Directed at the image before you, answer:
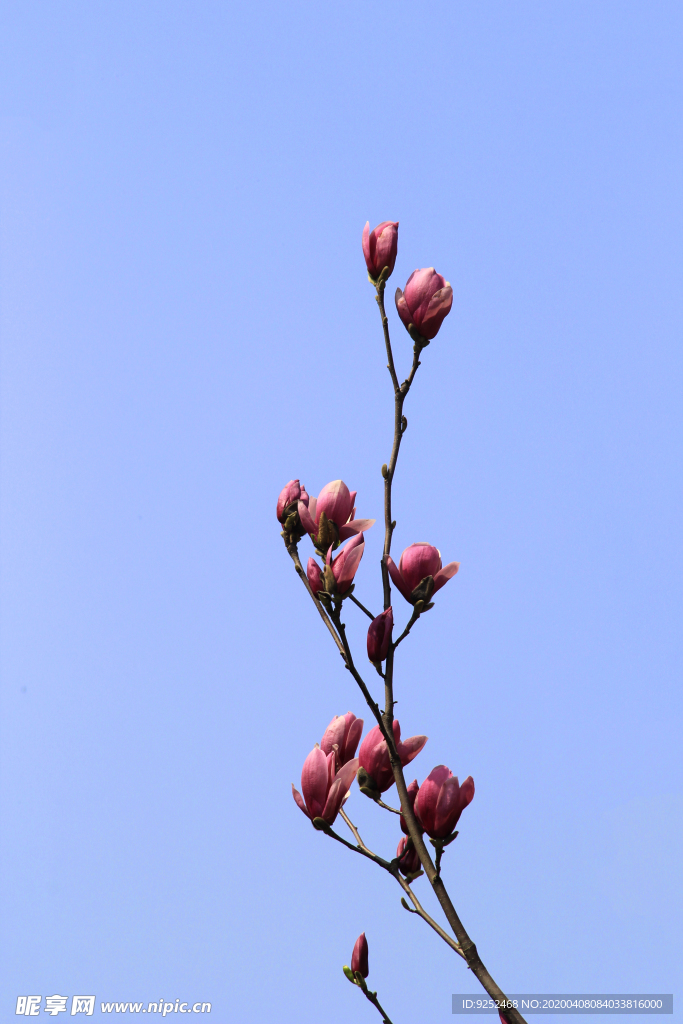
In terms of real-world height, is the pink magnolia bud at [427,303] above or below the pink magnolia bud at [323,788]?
above

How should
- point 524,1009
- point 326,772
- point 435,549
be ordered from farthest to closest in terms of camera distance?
point 524,1009
point 435,549
point 326,772


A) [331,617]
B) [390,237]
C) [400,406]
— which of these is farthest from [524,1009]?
[390,237]

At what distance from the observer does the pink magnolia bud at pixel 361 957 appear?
47.3 inches

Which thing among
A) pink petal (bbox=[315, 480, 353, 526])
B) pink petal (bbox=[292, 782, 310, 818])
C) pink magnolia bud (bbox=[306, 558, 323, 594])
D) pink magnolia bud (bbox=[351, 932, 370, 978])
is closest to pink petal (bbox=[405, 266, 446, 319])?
pink petal (bbox=[315, 480, 353, 526])

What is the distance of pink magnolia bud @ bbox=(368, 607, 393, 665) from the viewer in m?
1.15

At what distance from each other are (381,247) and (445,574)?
0.55 meters

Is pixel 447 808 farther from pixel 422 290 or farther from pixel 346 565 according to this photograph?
pixel 422 290

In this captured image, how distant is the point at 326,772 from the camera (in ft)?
3.68

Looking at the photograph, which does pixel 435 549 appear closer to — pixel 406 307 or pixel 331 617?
pixel 331 617

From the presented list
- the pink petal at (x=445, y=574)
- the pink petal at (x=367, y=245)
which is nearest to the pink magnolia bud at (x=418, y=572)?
the pink petal at (x=445, y=574)

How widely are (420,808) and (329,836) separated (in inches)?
5.4

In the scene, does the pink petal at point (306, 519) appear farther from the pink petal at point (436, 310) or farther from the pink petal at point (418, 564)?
the pink petal at point (436, 310)

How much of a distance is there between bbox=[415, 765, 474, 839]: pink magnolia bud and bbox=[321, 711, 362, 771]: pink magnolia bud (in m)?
0.12

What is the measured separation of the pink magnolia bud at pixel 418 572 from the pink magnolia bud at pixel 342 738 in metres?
0.20
